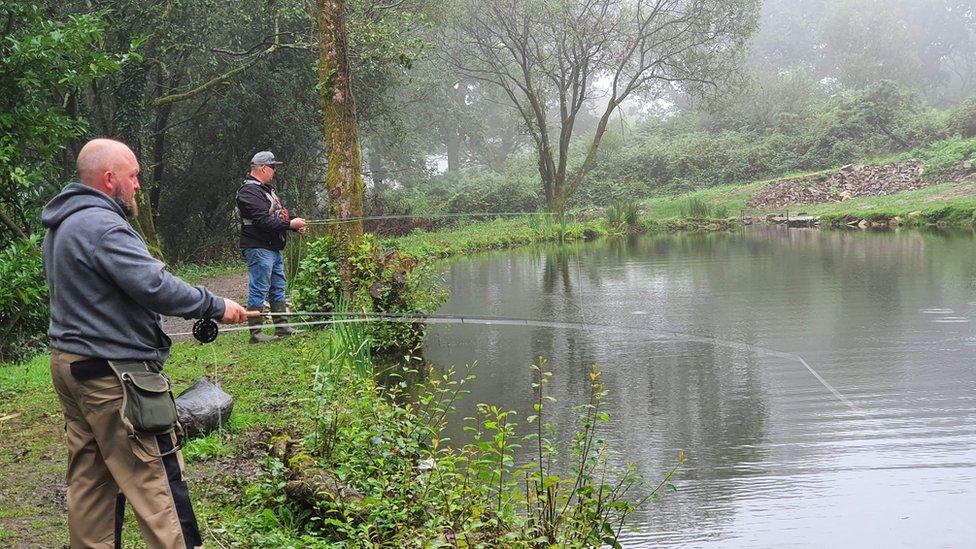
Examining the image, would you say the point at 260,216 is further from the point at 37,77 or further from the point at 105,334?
the point at 105,334

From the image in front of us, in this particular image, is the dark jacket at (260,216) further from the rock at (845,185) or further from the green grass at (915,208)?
the rock at (845,185)

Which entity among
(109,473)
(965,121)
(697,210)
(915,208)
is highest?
(965,121)

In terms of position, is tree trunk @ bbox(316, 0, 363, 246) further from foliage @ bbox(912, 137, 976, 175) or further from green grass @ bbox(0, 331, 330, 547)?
foliage @ bbox(912, 137, 976, 175)

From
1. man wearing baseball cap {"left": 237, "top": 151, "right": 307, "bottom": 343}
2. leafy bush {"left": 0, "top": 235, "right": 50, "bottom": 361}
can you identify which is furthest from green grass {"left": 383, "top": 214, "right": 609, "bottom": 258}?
leafy bush {"left": 0, "top": 235, "right": 50, "bottom": 361}

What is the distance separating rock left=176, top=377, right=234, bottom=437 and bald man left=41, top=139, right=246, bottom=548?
8.17 ft

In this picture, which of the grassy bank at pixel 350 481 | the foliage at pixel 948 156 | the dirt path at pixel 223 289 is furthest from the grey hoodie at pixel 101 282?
the foliage at pixel 948 156

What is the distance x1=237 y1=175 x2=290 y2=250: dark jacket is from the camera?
10.1 meters

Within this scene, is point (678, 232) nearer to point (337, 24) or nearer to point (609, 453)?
point (337, 24)

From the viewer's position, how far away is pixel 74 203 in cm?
390

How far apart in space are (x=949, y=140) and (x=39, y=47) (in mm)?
33833

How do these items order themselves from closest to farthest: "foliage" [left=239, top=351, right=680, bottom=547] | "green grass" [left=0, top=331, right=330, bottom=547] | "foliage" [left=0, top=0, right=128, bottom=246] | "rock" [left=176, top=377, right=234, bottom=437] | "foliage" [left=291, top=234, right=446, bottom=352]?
"foliage" [left=239, top=351, right=680, bottom=547]
"green grass" [left=0, top=331, right=330, bottom=547]
"rock" [left=176, top=377, right=234, bottom=437]
"foliage" [left=0, top=0, right=128, bottom=246]
"foliage" [left=291, top=234, right=446, bottom=352]

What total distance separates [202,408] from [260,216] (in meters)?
3.74

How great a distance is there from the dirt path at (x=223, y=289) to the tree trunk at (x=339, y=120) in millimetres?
2334

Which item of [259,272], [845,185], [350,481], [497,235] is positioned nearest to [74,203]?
[350,481]
